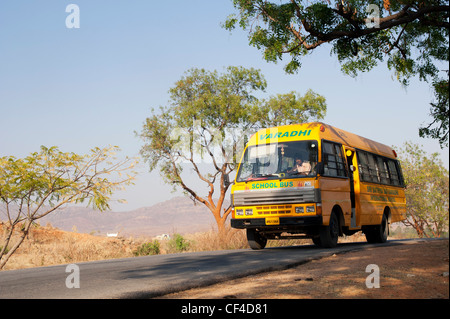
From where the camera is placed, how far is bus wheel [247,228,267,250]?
51.3ft

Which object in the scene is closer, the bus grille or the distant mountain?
the bus grille

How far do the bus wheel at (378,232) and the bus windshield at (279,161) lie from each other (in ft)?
17.1

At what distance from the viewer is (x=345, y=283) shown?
23.5 feet

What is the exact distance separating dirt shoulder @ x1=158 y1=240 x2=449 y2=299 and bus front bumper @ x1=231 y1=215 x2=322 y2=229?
3.82 meters

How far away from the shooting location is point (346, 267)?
9141mm

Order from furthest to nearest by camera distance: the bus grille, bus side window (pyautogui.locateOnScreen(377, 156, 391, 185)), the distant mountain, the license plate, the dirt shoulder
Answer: the distant mountain, bus side window (pyautogui.locateOnScreen(377, 156, 391, 185)), the license plate, the bus grille, the dirt shoulder

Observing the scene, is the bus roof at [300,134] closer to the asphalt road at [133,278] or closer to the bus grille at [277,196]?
the bus grille at [277,196]

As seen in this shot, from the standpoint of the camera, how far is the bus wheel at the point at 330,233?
1443cm

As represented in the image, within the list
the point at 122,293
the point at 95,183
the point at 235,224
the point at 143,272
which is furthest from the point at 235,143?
the point at 122,293

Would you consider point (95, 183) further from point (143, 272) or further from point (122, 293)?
point (122, 293)

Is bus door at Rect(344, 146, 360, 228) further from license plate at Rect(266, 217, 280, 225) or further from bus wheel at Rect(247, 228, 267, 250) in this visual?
license plate at Rect(266, 217, 280, 225)

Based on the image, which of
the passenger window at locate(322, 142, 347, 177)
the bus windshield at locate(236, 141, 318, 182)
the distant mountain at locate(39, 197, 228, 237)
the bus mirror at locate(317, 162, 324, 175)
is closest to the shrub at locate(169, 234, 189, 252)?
the bus windshield at locate(236, 141, 318, 182)

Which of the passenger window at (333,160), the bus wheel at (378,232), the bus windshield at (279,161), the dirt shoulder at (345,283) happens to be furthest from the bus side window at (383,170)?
the dirt shoulder at (345,283)
